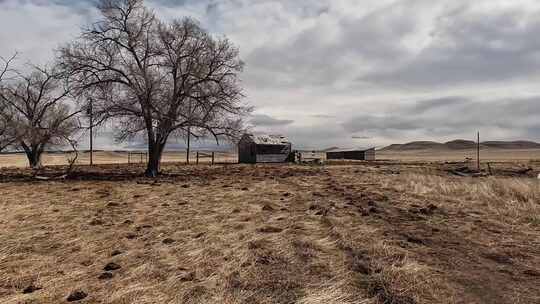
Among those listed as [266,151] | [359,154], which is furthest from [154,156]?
[359,154]

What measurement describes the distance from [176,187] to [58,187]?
4582mm

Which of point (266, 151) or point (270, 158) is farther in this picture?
point (266, 151)

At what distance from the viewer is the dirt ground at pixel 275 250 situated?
16.2 feet

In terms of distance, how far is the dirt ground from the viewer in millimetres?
4949

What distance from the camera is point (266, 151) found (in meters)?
52.1

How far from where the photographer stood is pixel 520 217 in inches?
359

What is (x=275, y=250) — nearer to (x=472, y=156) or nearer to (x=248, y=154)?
(x=248, y=154)

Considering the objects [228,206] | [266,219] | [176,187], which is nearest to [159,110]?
[176,187]

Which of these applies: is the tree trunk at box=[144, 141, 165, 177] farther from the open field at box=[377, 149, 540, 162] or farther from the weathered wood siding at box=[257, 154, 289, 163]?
the open field at box=[377, 149, 540, 162]

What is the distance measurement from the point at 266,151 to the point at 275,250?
45.4 m

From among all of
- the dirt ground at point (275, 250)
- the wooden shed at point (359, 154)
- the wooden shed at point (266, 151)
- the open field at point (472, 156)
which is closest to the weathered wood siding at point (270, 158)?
the wooden shed at point (266, 151)

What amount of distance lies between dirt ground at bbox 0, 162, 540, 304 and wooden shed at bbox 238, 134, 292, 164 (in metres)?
38.4

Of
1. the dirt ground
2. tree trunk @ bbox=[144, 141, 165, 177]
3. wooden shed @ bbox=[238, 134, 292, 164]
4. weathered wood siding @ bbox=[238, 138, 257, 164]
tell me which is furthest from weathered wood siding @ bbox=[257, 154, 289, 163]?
the dirt ground

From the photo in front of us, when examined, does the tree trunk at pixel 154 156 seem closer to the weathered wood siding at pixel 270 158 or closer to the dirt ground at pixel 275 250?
the dirt ground at pixel 275 250
